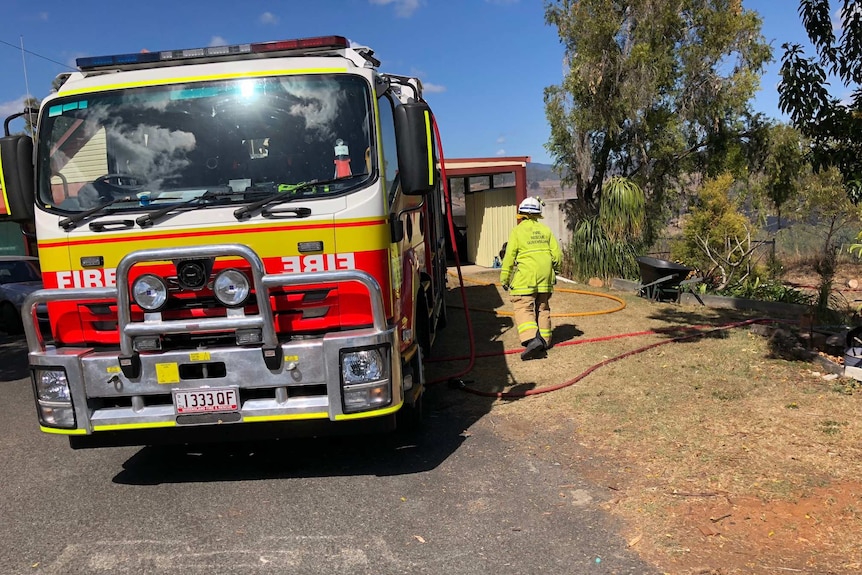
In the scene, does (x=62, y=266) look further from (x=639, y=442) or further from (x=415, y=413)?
(x=639, y=442)

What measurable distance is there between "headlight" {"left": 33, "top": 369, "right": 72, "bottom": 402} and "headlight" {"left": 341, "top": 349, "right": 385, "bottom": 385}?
5.50 ft

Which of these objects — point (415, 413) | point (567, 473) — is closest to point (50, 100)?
point (415, 413)

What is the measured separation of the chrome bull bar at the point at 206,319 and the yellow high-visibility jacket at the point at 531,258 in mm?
3414

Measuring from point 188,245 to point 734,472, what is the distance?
3.54 m

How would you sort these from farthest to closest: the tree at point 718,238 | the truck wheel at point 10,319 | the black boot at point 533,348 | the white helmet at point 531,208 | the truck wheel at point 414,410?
1. the tree at point 718,238
2. the truck wheel at point 10,319
3. the white helmet at point 531,208
4. the black boot at point 533,348
5. the truck wheel at point 414,410

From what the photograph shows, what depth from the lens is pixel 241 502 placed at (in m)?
3.88

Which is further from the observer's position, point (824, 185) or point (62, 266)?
point (824, 185)


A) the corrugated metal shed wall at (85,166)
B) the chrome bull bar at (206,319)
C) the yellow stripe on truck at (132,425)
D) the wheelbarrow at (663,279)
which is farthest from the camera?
the wheelbarrow at (663,279)

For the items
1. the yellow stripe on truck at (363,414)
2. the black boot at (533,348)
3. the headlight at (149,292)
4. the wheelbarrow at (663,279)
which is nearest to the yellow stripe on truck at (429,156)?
the yellow stripe on truck at (363,414)

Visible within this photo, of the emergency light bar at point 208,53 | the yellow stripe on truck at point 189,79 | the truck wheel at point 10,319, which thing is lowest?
the truck wheel at point 10,319

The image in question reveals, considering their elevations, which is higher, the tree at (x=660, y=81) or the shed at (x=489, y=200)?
the tree at (x=660, y=81)

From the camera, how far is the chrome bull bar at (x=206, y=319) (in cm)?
356

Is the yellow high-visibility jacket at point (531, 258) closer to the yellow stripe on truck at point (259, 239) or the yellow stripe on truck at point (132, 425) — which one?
the yellow stripe on truck at point (259, 239)

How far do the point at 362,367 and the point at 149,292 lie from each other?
1.31m
